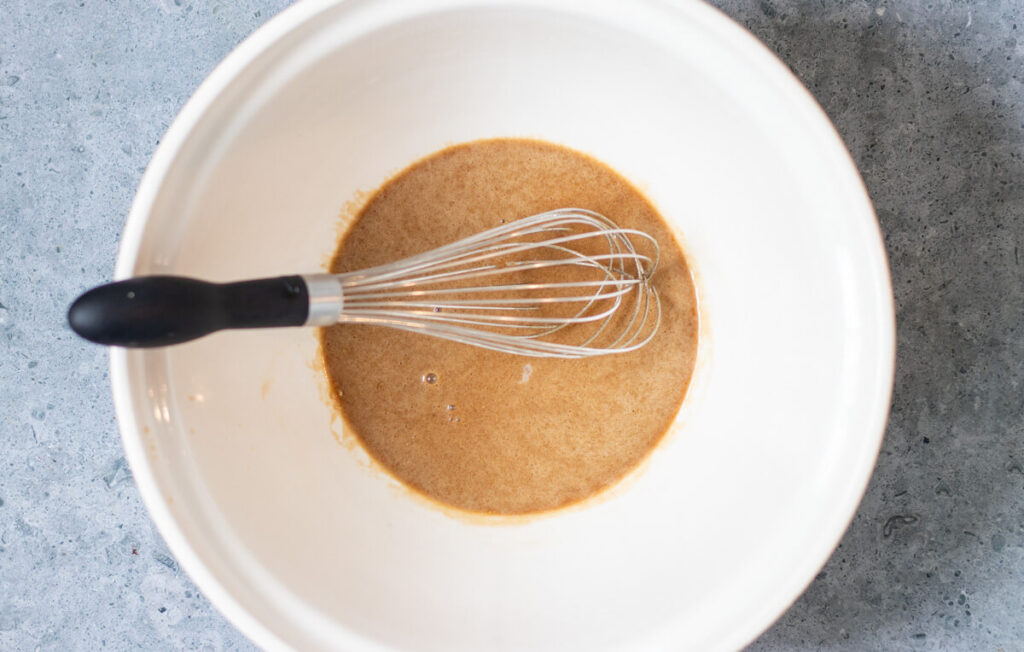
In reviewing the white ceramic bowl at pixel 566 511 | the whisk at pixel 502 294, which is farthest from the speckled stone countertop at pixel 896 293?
the whisk at pixel 502 294

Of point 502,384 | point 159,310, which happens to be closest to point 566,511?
point 502,384

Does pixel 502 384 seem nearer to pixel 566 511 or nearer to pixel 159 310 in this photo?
pixel 566 511

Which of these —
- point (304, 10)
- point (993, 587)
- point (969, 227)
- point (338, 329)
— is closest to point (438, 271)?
point (338, 329)

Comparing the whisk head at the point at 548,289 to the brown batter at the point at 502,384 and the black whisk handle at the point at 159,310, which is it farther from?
the black whisk handle at the point at 159,310

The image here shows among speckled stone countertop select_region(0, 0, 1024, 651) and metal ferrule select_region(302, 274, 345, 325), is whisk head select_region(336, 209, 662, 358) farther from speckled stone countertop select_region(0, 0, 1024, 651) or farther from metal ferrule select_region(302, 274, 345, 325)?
speckled stone countertop select_region(0, 0, 1024, 651)

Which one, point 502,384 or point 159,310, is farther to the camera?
point 502,384

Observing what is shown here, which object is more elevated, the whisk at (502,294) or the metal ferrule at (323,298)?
the metal ferrule at (323,298)
